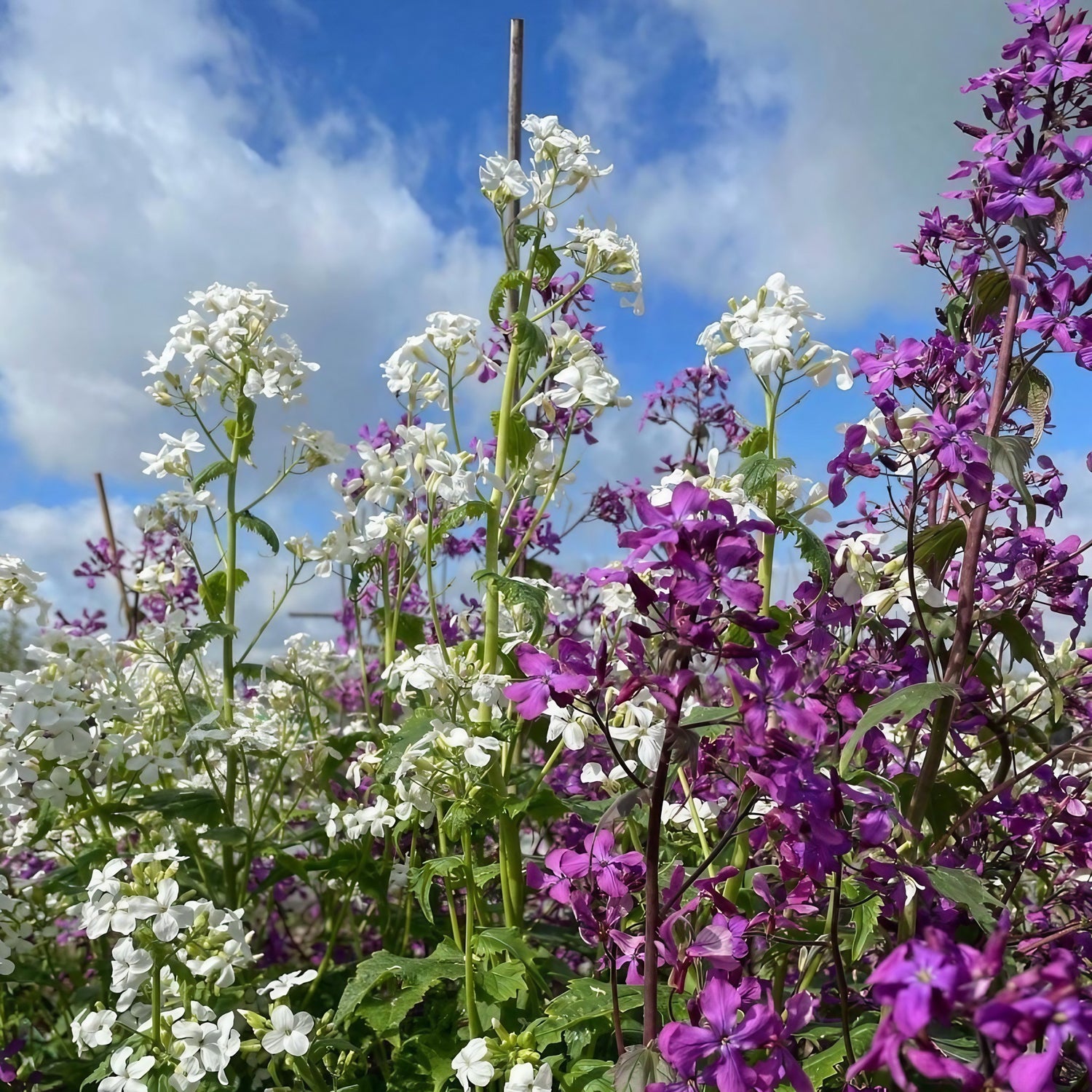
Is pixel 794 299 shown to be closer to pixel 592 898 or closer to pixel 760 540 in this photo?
pixel 760 540

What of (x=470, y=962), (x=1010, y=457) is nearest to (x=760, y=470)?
(x=1010, y=457)

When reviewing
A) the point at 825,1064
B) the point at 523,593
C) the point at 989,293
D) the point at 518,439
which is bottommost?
the point at 825,1064

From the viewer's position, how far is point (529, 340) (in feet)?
7.36

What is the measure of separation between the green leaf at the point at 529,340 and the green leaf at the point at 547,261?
154 mm

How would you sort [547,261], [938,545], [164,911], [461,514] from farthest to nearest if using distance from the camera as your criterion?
[547,261] → [461,514] → [164,911] → [938,545]

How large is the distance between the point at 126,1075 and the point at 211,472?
1.49 metres

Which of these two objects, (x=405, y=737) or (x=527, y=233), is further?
(x=527, y=233)

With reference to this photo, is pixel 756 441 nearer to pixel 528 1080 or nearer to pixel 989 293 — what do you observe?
pixel 989 293

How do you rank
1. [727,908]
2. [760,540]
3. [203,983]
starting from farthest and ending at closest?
1. [203,983]
2. [760,540]
3. [727,908]

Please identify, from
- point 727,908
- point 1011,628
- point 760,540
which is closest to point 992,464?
point 1011,628

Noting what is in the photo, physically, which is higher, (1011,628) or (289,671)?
(289,671)

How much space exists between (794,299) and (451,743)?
116cm

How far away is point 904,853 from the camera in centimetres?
167

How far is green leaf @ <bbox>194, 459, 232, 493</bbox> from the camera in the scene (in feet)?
8.68
